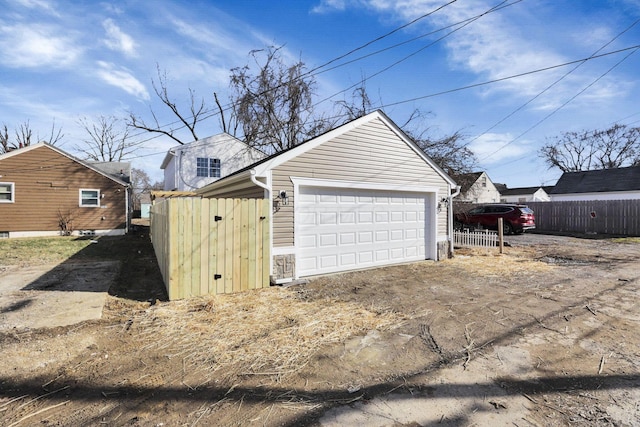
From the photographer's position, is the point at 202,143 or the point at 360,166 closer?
the point at 360,166

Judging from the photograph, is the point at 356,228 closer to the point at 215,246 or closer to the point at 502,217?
the point at 215,246

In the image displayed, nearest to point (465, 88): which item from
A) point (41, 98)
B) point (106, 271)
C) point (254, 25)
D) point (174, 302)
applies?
point (254, 25)

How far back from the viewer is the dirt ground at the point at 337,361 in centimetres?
241

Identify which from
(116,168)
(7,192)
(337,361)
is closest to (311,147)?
(337,361)

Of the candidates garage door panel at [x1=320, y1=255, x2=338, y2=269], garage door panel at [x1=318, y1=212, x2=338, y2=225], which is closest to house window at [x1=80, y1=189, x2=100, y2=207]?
garage door panel at [x1=318, y1=212, x2=338, y2=225]

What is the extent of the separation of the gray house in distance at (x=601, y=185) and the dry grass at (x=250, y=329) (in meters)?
29.7

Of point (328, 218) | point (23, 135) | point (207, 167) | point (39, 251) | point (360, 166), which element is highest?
point (23, 135)

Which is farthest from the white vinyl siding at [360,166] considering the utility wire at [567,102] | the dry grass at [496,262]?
the utility wire at [567,102]

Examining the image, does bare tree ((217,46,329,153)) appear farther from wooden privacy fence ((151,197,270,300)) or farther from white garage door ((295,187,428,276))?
wooden privacy fence ((151,197,270,300))

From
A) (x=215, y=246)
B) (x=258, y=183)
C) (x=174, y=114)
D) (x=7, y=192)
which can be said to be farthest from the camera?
(x=174, y=114)

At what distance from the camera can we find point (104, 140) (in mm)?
32031

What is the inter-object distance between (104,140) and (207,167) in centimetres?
1973

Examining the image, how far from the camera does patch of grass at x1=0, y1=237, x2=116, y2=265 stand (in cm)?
924

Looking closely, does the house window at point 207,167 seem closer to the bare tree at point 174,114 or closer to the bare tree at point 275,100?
the bare tree at point 275,100
